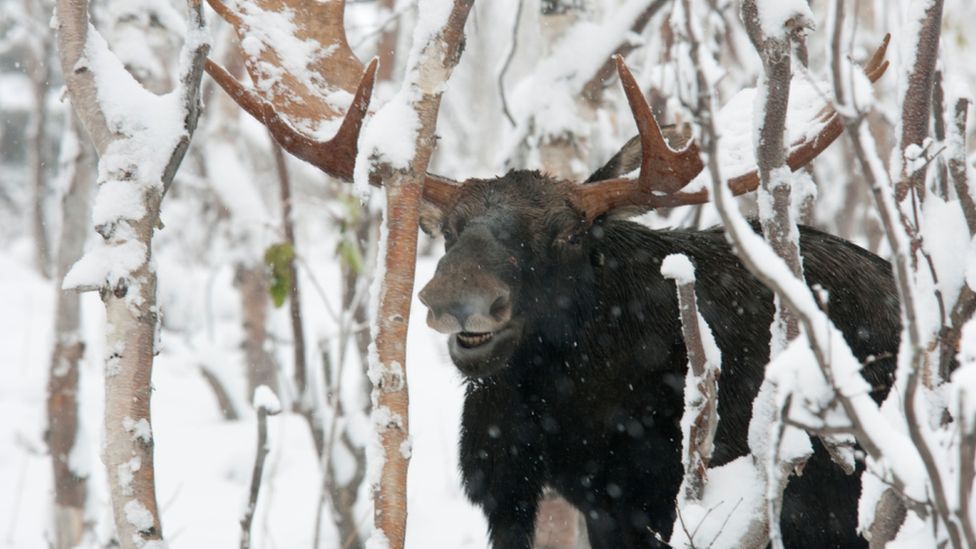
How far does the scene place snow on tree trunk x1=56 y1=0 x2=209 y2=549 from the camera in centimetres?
250

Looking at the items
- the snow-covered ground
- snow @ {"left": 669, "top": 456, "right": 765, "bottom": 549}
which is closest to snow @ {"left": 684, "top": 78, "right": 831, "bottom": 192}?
snow @ {"left": 669, "top": 456, "right": 765, "bottom": 549}

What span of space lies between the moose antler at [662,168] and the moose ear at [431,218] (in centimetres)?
57

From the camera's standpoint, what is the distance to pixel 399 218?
240 cm

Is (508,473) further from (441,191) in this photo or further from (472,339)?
(441,191)

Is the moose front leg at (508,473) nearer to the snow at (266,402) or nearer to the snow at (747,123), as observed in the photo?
the snow at (266,402)

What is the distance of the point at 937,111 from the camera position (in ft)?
8.58

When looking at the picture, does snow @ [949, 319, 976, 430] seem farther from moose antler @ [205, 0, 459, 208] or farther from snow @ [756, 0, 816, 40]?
moose antler @ [205, 0, 459, 208]

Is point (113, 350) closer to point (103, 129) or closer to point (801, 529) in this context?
point (103, 129)

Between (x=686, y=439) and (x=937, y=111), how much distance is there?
1084 mm

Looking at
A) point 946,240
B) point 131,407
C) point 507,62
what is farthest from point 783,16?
point 507,62

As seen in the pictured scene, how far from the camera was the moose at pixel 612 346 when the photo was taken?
3.32 metres

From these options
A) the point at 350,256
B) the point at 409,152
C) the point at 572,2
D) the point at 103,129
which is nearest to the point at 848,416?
the point at 409,152

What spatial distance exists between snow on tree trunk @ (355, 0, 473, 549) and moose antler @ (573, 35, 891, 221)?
56 cm

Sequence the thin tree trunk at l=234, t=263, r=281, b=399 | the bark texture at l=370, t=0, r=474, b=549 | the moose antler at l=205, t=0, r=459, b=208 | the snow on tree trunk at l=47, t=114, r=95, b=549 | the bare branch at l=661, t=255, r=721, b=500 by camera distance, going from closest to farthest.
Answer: the bark texture at l=370, t=0, r=474, b=549
the bare branch at l=661, t=255, r=721, b=500
the moose antler at l=205, t=0, r=459, b=208
the snow on tree trunk at l=47, t=114, r=95, b=549
the thin tree trunk at l=234, t=263, r=281, b=399
